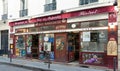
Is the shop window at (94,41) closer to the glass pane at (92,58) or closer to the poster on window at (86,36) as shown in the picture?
the poster on window at (86,36)

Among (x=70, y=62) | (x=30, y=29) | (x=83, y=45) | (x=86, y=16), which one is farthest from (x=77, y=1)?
(x=30, y=29)

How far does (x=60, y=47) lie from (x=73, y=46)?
0.92 metres

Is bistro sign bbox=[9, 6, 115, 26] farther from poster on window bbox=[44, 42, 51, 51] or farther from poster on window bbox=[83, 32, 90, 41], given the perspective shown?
poster on window bbox=[44, 42, 51, 51]

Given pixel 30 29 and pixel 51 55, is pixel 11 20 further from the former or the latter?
pixel 51 55

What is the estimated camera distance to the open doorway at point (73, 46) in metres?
20.9

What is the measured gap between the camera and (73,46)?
70.1 feet

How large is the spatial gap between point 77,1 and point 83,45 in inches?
115

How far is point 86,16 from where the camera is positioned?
18953 mm

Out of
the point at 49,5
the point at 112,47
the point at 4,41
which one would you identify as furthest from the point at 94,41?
the point at 4,41

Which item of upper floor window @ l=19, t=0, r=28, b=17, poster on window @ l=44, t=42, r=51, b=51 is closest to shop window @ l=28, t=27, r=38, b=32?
upper floor window @ l=19, t=0, r=28, b=17

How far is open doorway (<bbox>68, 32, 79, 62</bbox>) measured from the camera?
2091 cm

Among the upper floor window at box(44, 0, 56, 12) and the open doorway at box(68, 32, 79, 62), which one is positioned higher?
the upper floor window at box(44, 0, 56, 12)

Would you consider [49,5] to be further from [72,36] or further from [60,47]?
[60,47]

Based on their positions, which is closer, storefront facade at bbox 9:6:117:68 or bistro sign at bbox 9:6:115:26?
bistro sign at bbox 9:6:115:26
